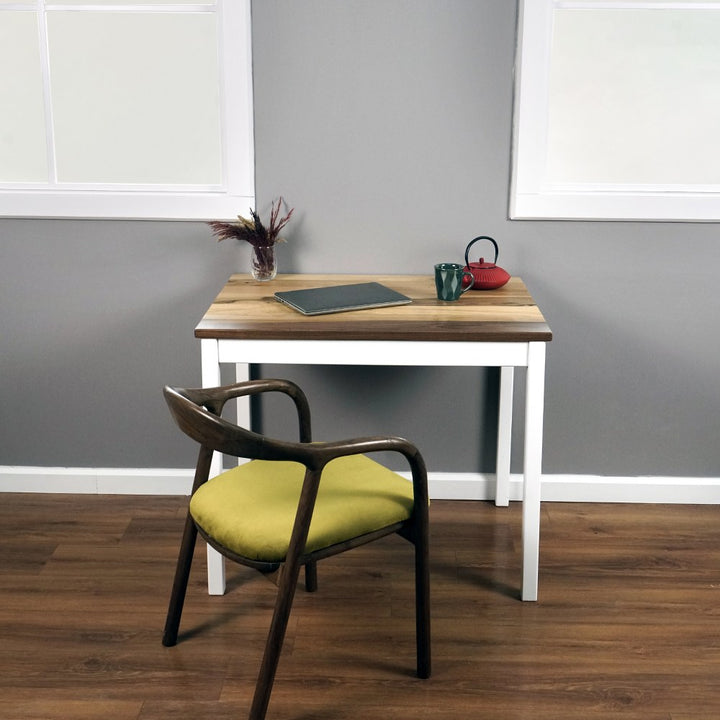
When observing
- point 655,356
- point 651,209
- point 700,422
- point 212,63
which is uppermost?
point 212,63

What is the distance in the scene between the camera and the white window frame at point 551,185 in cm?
276

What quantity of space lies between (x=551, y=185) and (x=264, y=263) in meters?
0.94

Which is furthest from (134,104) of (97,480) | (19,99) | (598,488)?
(598,488)

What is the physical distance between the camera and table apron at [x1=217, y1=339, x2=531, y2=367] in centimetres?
237

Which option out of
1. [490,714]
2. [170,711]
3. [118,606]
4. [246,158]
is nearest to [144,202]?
[246,158]

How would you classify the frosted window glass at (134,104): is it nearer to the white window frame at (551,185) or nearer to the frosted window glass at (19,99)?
the frosted window glass at (19,99)

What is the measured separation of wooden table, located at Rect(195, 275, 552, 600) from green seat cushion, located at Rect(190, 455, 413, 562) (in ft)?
0.97

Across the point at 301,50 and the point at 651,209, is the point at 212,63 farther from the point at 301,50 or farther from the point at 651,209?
the point at 651,209

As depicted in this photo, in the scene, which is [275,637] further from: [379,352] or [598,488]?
[598,488]

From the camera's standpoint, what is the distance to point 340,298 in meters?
2.58

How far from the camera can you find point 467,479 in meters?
3.13

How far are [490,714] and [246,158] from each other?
5.70 ft

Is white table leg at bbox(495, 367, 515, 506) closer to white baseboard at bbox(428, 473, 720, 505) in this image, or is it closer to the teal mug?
white baseboard at bbox(428, 473, 720, 505)

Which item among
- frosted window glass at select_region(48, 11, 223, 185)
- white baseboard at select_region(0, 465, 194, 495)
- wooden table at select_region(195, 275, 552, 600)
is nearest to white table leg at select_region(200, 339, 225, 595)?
wooden table at select_region(195, 275, 552, 600)
